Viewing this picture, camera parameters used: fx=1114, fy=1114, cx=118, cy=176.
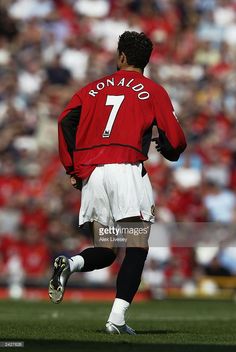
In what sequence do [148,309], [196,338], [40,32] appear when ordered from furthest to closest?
[40,32] → [148,309] → [196,338]

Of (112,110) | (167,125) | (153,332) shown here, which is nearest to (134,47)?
(112,110)

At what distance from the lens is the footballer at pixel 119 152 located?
7055 millimetres

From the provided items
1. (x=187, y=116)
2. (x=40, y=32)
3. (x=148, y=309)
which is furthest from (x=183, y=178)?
(x=148, y=309)

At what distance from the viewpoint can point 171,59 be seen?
21.2 metres

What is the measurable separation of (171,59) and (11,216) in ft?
19.2

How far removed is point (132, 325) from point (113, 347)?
2.73 metres

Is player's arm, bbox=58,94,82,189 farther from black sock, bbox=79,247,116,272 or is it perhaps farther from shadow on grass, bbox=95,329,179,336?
shadow on grass, bbox=95,329,179,336

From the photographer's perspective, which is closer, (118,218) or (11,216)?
(118,218)

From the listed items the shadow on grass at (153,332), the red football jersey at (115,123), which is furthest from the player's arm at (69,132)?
the shadow on grass at (153,332)

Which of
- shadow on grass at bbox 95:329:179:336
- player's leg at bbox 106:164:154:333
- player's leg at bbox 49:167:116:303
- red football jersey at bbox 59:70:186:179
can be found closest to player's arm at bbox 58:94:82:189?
red football jersey at bbox 59:70:186:179

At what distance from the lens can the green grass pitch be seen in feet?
19.7

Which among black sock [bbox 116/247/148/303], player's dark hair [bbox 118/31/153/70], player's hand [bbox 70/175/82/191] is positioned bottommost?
black sock [bbox 116/247/148/303]

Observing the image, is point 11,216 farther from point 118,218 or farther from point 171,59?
point 118,218

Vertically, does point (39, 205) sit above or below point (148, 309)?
above
